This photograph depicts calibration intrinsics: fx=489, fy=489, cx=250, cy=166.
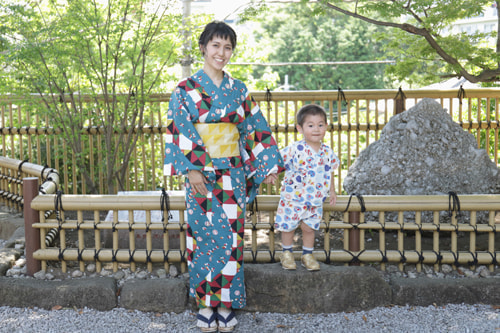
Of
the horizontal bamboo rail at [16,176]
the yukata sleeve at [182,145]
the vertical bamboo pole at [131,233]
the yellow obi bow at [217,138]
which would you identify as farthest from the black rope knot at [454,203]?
the horizontal bamboo rail at [16,176]

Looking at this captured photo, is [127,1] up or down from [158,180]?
up

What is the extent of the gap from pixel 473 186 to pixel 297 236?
60.7 inches

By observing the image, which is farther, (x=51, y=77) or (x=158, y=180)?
(x=158, y=180)

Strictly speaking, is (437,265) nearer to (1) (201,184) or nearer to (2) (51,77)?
(1) (201,184)

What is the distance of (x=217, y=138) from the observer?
2.80 metres

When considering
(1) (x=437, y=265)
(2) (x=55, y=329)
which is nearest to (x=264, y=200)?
(1) (x=437, y=265)

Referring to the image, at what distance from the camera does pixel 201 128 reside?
9.12ft

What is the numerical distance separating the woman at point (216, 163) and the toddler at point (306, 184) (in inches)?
→ 7.6

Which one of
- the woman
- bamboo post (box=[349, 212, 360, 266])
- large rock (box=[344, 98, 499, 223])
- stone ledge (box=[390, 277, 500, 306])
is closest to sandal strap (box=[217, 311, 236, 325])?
the woman

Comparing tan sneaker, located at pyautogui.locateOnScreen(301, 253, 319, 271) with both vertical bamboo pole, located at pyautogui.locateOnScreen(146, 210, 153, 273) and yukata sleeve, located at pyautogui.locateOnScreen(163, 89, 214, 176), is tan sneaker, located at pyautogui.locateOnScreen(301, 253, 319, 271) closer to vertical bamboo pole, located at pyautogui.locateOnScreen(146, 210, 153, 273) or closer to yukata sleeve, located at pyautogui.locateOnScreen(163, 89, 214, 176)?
yukata sleeve, located at pyautogui.locateOnScreen(163, 89, 214, 176)

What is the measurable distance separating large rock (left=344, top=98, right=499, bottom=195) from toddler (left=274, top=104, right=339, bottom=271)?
118cm

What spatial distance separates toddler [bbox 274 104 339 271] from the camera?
3.10 m

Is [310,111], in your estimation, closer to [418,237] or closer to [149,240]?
[418,237]

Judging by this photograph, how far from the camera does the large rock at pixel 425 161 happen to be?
410 cm
